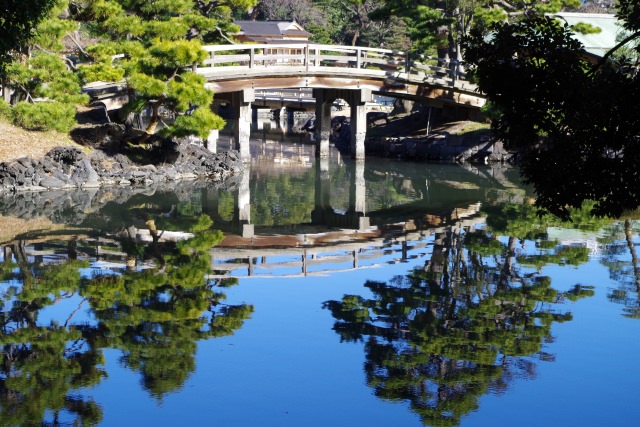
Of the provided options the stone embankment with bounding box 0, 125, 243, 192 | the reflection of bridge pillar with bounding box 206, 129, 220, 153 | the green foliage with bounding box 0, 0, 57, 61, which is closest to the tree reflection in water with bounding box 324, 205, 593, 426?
the green foliage with bounding box 0, 0, 57, 61

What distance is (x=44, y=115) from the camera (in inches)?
766

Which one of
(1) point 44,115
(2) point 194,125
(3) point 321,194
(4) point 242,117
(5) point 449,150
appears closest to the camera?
(1) point 44,115

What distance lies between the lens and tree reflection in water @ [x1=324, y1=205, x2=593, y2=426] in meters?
7.48

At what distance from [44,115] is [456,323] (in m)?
12.8

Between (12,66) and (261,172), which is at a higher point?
(12,66)

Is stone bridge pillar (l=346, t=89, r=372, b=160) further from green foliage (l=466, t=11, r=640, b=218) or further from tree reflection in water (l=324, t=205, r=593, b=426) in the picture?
green foliage (l=466, t=11, r=640, b=218)

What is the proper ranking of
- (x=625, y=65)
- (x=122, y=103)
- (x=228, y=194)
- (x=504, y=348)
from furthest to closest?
1. (x=122, y=103)
2. (x=228, y=194)
3. (x=504, y=348)
4. (x=625, y=65)

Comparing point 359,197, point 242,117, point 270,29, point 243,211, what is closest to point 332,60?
point 242,117

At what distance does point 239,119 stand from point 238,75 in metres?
1.60

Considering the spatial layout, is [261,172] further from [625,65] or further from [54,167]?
[625,65]

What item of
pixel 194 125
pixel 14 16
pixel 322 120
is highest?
pixel 14 16

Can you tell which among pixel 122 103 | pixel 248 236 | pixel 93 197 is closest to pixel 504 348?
pixel 248 236

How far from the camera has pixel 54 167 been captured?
1884 centimetres

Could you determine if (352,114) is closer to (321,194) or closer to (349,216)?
(321,194)
